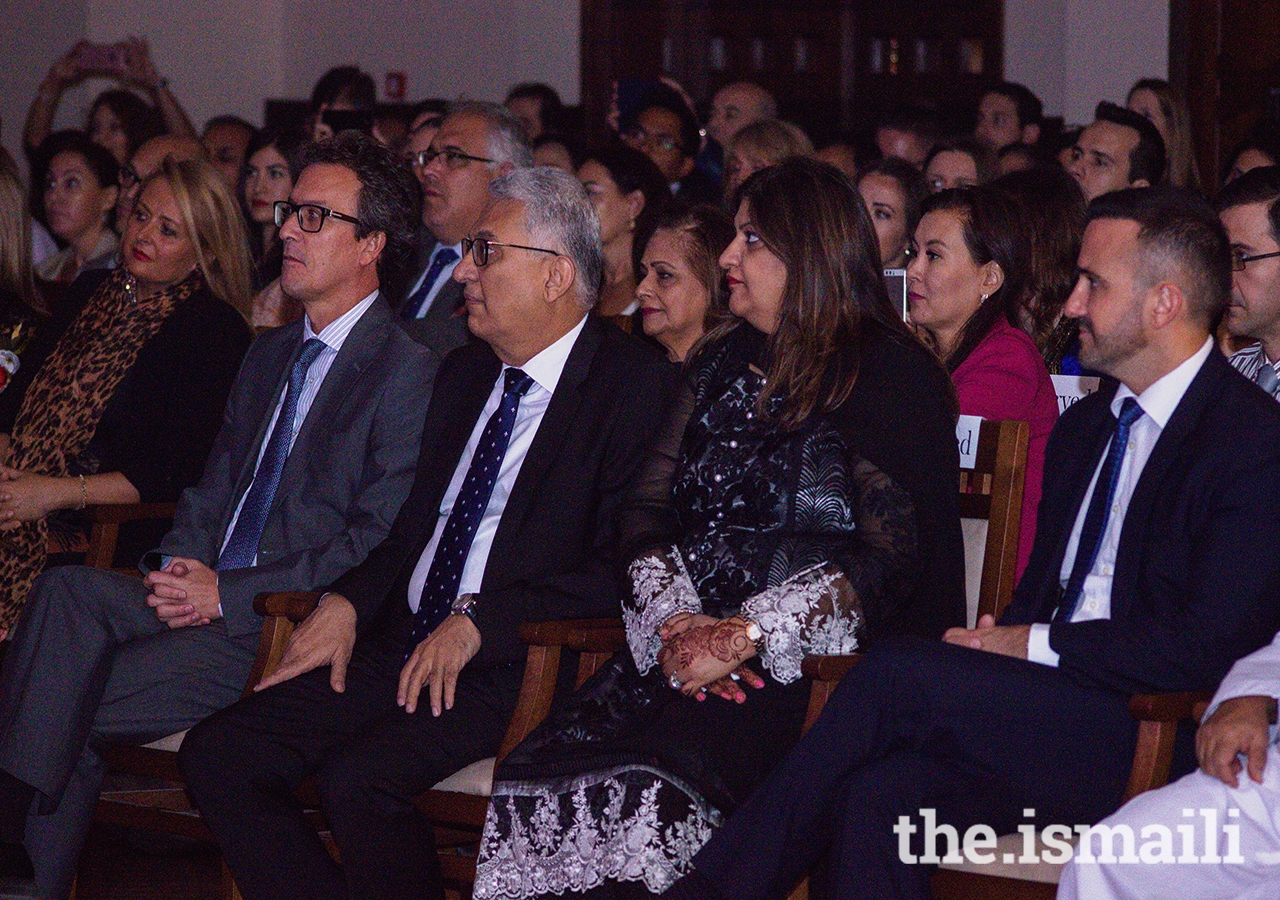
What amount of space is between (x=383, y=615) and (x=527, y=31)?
22.2 ft

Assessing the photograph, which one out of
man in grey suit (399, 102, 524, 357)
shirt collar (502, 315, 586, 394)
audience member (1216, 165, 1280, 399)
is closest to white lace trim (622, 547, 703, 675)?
shirt collar (502, 315, 586, 394)

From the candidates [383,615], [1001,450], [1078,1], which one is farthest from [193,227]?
[1078,1]

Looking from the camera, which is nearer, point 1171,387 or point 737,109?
point 1171,387

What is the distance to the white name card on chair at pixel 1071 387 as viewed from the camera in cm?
350

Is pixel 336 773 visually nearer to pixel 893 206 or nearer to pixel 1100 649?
pixel 1100 649

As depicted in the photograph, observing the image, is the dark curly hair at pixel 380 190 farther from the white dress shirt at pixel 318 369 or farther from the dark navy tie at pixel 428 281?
the dark navy tie at pixel 428 281

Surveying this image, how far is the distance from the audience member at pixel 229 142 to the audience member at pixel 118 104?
0.25 m

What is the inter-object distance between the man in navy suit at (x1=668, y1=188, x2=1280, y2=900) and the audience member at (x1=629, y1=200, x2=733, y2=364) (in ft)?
4.88

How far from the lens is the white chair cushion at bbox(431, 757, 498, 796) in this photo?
2707 millimetres

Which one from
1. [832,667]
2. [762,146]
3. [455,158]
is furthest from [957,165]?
[832,667]

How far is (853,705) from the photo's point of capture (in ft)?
7.65

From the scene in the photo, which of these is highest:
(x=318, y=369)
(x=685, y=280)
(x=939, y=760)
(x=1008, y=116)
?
(x=1008, y=116)

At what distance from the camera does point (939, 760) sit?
2359 millimetres

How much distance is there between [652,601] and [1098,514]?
2.46ft
